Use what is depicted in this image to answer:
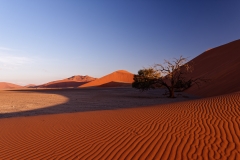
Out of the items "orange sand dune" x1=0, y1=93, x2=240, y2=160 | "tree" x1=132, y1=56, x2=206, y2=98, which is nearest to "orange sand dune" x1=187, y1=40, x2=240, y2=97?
"tree" x1=132, y1=56, x2=206, y2=98

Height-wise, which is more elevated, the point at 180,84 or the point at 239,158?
the point at 180,84

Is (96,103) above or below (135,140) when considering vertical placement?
above

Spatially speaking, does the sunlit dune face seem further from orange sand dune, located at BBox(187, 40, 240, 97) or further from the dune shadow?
orange sand dune, located at BBox(187, 40, 240, 97)

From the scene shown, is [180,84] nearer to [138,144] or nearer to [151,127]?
[151,127]

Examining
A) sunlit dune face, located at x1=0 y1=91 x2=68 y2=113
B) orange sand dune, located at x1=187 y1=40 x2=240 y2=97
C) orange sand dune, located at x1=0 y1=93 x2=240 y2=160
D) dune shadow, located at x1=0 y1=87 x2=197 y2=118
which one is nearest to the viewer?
orange sand dune, located at x1=0 y1=93 x2=240 y2=160

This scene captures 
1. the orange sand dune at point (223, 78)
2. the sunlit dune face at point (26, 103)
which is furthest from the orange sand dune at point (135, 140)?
the orange sand dune at point (223, 78)

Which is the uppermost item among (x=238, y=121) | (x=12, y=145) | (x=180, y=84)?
(x=180, y=84)

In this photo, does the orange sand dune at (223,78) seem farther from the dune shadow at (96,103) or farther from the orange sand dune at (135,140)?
the orange sand dune at (135,140)

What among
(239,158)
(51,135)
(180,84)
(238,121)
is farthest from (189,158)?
(180,84)

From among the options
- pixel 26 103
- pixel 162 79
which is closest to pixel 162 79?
pixel 162 79

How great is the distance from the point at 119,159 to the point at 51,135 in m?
3.88

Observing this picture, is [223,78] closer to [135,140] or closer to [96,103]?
[96,103]

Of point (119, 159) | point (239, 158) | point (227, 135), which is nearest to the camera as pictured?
point (239, 158)

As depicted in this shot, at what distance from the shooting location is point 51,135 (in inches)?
312
